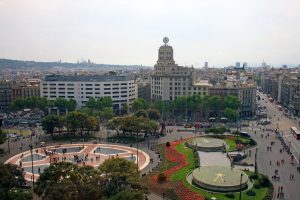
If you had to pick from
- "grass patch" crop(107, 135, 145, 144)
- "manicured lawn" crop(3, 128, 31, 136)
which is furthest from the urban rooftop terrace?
"grass patch" crop(107, 135, 145, 144)

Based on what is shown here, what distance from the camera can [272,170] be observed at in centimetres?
6812

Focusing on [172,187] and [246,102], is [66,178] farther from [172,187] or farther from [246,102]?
[246,102]

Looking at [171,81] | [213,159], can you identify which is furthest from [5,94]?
[213,159]

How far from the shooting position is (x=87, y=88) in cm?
15275

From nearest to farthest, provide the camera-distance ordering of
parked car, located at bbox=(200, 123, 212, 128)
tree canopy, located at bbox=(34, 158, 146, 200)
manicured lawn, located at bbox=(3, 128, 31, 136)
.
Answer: tree canopy, located at bbox=(34, 158, 146, 200)
manicured lawn, located at bbox=(3, 128, 31, 136)
parked car, located at bbox=(200, 123, 212, 128)

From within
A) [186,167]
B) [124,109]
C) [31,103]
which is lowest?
[186,167]

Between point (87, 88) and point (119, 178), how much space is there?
109 meters

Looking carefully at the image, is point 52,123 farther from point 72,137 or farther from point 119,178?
point 119,178

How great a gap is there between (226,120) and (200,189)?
7163 centimetres

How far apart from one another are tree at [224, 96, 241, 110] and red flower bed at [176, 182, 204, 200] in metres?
74.7

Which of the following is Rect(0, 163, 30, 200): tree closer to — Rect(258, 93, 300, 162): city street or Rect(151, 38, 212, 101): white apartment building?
Rect(258, 93, 300, 162): city street

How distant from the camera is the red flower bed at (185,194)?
2115 inches

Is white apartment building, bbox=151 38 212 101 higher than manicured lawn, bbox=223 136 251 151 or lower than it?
higher

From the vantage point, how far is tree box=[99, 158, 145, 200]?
4681 cm
